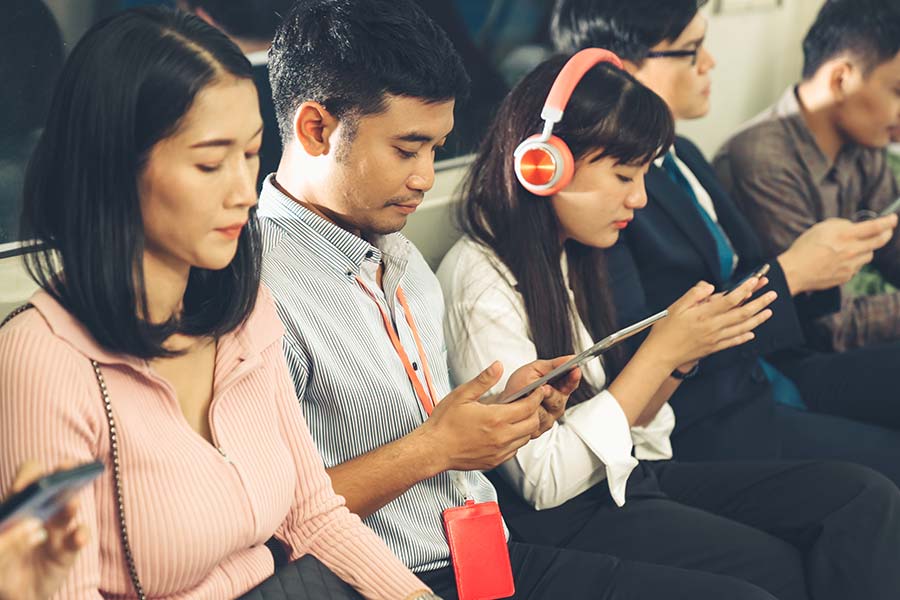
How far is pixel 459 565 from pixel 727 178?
1.56 metres

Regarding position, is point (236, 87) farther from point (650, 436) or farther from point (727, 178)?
point (727, 178)

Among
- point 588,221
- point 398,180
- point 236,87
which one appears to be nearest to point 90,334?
point 236,87

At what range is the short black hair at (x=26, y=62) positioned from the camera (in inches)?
58.9

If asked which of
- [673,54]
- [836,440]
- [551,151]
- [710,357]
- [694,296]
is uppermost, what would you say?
[673,54]

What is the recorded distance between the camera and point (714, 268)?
220cm

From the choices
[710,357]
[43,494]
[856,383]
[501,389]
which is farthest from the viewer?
[856,383]

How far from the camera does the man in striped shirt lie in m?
1.43

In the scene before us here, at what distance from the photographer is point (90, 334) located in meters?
1.09

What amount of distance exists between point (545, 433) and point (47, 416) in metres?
0.90

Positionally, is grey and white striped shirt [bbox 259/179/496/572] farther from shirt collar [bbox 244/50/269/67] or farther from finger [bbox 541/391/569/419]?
shirt collar [bbox 244/50/269/67]

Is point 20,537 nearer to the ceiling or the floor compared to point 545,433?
nearer to the ceiling

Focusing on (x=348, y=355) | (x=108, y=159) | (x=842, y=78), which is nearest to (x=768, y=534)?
(x=348, y=355)

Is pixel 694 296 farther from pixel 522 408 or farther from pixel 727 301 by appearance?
pixel 522 408

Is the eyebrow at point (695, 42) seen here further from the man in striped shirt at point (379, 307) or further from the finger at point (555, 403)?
the finger at point (555, 403)
